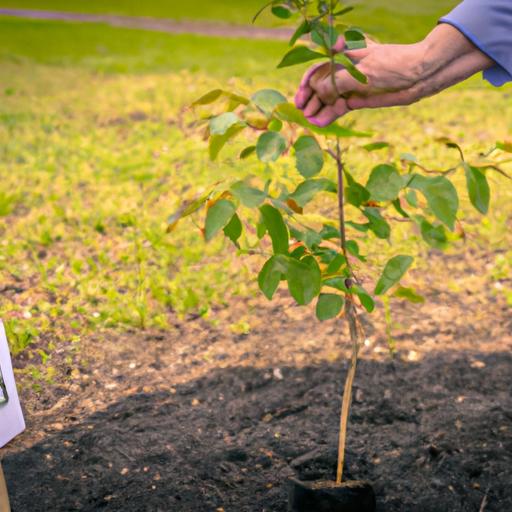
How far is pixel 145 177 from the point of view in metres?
4.59

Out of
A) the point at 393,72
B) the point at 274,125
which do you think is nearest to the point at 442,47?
the point at 393,72

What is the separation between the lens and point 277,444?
7.46 ft

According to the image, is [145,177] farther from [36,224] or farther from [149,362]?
[149,362]

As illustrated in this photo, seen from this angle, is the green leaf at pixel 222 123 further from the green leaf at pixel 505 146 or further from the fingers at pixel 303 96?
the green leaf at pixel 505 146

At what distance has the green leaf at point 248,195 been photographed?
1432 millimetres

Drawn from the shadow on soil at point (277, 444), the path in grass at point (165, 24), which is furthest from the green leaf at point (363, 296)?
the path in grass at point (165, 24)

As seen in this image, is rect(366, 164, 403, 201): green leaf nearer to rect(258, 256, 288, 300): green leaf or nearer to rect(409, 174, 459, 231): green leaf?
rect(409, 174, 459, 231): green leaf

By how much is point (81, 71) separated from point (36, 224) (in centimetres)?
459

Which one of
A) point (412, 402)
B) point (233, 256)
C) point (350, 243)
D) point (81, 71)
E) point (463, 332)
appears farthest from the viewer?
point (81, 71)

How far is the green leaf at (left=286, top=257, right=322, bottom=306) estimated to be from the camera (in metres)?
1.60

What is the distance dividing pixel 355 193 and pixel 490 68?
A: 50cm

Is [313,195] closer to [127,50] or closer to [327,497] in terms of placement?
[327,497]

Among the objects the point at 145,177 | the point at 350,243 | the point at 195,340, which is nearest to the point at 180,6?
the point at 145,177

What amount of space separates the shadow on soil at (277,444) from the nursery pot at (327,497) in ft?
0.32
